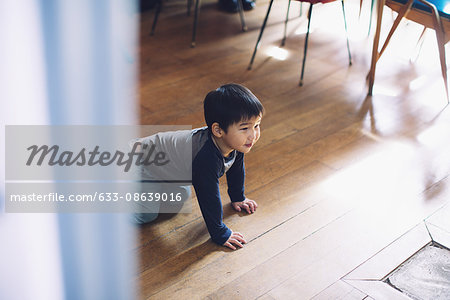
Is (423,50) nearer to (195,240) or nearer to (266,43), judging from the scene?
(266,43)

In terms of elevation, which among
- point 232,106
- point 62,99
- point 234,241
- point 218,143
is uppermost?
point 62,99

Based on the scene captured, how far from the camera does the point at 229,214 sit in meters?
1.46

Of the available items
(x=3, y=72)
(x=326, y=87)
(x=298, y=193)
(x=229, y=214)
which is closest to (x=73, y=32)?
(x=3, y=72)

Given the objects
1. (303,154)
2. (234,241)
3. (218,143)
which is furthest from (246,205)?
(303,154)

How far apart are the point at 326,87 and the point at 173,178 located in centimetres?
116

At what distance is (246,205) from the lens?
1470 mm

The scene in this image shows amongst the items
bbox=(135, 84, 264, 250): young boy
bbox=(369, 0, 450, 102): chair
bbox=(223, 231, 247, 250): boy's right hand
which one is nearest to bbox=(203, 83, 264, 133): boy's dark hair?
bbox=(135, 84, 264, 250): young boy

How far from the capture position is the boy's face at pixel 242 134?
3.92ft

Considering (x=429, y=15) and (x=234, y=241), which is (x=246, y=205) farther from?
(x=429, y=15)

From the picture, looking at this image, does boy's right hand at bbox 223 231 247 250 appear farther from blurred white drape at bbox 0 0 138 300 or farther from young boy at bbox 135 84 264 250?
blurred white drape at bbox 0 0 138 300

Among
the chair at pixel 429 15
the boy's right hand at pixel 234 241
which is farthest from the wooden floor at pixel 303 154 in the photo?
the chair at pixel 429 15

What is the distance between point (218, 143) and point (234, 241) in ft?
0.94

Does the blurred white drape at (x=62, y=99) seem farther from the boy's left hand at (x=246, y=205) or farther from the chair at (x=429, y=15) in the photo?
the chair at (x=429, y=15)

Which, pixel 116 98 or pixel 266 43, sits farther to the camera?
pixel 266 43
